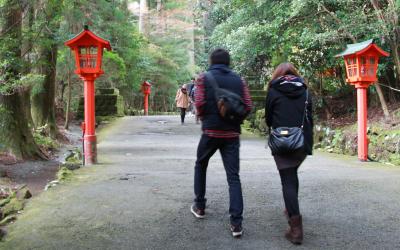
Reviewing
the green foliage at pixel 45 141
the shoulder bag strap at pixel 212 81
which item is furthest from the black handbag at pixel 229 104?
the green foliage at pixel 45 141

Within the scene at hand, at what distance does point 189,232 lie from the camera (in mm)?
4707

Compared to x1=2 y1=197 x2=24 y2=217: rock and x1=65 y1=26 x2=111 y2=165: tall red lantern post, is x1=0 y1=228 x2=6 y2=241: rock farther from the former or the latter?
x1=65 y1=26 x2=111 y2=165: tall red lantern post

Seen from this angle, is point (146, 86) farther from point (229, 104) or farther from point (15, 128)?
point (229, 104)

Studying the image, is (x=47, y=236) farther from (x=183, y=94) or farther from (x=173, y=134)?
(x=183, y=94)

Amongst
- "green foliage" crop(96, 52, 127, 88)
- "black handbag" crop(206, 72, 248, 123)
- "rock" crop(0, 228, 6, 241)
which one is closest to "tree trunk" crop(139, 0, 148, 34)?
"green foliage" crop(96, 52, 127, 88)

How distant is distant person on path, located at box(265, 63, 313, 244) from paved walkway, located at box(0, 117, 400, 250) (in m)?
0.28

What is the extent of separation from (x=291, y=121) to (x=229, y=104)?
59cm

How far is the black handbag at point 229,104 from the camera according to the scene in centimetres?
438

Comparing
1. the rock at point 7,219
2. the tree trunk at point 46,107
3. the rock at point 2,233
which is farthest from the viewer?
the tree trunk at point 46,107

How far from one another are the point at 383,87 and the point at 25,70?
32.5ft

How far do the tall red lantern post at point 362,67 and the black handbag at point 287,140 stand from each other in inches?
236

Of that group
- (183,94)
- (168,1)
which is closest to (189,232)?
(183,94)

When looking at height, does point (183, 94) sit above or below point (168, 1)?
below

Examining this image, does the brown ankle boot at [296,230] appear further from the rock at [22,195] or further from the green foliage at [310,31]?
the green foliage at [310,31]
